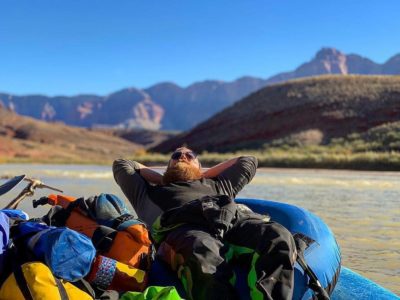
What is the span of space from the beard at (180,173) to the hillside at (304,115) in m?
36.3

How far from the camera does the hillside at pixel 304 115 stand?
43781mm

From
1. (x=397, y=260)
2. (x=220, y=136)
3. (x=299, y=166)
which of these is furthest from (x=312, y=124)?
(x=397, y=260)

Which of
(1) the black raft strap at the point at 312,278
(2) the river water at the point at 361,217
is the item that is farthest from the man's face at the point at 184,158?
(2) the river water at the point at 361,217

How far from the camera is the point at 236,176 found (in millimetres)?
3688

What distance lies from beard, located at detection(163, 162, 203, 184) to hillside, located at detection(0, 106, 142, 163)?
65.6m

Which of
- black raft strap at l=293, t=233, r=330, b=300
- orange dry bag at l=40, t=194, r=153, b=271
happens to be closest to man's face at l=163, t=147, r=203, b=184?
orange dry bag at l=40, t=194, r=153, b=271

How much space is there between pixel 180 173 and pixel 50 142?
269 ft

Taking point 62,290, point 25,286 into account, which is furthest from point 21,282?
point 62,290

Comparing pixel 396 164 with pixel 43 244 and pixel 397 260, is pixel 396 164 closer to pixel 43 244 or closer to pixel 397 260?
pixel 397 260

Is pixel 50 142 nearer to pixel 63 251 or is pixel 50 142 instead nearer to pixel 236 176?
pixel 236 176

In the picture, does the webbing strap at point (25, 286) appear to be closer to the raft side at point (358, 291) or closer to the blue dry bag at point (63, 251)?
the blue dry bag at point (63, 251)

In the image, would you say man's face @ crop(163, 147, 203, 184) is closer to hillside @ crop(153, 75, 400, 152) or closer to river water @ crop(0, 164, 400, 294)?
river water @ crop(0, 164, 400, 294)

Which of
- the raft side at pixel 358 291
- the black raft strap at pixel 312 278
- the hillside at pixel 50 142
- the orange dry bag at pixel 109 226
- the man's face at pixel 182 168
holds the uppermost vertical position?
the man's face at pixel 182 168

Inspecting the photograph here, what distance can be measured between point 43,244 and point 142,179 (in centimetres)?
118
